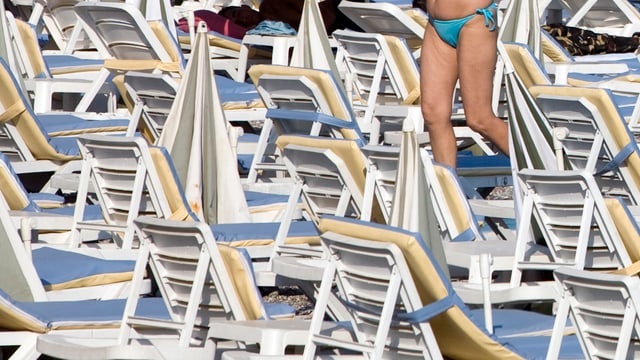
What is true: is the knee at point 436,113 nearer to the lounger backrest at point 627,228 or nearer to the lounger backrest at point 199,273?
the lounger backrest at point 627,228

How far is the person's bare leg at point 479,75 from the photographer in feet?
20.3

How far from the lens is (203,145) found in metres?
5.93

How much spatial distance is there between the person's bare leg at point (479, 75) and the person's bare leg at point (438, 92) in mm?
97

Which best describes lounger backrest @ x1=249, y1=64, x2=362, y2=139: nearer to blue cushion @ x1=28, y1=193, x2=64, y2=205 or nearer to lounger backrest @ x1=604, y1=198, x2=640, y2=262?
blue cushion @ x1=28, y1=193, x2=64, y2=205

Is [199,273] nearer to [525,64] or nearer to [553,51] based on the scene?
[525,64]

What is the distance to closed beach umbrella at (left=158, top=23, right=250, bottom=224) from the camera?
5.88 m

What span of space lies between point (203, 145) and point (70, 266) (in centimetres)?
89

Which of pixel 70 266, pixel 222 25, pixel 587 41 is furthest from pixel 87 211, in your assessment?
pixel 587 41

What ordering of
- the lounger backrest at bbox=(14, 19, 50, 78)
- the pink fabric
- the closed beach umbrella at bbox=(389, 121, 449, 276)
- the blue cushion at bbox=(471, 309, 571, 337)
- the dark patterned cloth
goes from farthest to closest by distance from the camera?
1. the pink fabric
2. the dark patterned cloth
3. the lounger backrest at bbox=(14, 19, 50, 78)
4. the blue cushion at bbox=(471, 309, 571, 337)
5. the closed beach umbrella at bbox=(389, 121, 449, 276)

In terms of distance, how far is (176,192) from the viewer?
545 centimetres

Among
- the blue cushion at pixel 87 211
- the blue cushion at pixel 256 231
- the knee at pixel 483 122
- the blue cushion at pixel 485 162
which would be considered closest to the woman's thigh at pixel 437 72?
the knee at pixel 483 122

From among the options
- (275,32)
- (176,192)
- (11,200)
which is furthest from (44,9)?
(176,192)

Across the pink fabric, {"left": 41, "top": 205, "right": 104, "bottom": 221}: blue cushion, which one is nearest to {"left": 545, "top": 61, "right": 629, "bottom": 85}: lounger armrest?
the pink fabric

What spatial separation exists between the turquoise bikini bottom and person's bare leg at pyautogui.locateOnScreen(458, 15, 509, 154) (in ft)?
0.06
